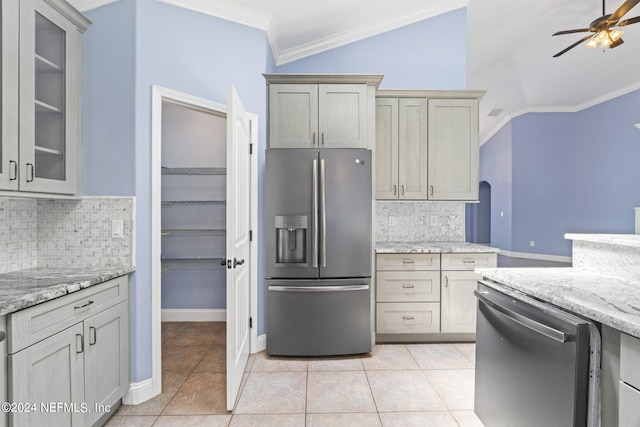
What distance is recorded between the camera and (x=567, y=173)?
7379 mm

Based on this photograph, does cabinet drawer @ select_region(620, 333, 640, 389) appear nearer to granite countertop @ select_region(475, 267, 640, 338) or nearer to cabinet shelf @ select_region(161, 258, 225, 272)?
granite countertop @ select_region(475, 267, 640, 338)

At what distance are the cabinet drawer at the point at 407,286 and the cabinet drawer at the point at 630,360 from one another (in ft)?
6.81

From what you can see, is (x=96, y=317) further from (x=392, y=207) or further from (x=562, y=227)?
(x=562, y=227)

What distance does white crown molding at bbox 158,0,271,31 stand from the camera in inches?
98.2

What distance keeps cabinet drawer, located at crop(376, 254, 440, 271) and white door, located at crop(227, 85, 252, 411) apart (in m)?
1.25

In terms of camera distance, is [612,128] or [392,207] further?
[612,128]

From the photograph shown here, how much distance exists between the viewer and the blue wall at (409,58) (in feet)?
12.0

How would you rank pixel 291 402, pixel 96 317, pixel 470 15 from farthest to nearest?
1. pixel 470 15
2. pixel 291 402
3. pixel 96 317

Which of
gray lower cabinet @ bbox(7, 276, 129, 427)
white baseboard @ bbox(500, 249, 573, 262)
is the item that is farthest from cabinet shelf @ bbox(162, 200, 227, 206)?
white baseboard @ bbox(500, 249, 573, 262)

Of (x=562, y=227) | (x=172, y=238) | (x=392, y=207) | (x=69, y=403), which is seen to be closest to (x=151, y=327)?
(x=69, y=403)

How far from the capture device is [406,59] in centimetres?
368

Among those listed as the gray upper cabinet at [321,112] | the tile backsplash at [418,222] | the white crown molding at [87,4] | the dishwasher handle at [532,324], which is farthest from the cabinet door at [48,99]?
the tile backsplash at [418,222]

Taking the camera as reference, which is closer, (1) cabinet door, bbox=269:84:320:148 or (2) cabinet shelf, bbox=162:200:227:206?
(1) cabinet door, bbox=269:84:320:148

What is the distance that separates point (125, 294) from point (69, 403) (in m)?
0.66
